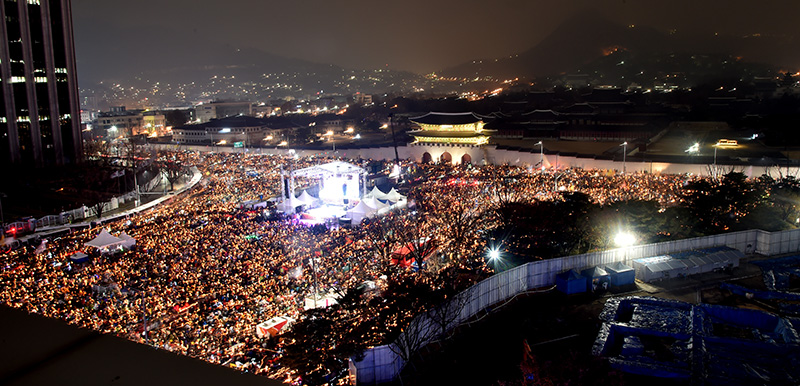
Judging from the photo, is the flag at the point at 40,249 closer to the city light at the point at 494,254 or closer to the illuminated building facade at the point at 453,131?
the city light at the point at 494,254

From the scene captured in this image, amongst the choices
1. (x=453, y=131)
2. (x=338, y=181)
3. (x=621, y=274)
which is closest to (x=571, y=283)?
(x=621, y=274)

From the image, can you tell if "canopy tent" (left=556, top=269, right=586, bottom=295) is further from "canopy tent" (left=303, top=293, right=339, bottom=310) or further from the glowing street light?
"canopy tent" (left=303, top=293, right=339, bottom=310)

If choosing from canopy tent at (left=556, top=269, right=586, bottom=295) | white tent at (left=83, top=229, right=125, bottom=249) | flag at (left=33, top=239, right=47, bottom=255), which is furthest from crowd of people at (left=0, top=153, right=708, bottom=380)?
canopy tent at (left=556, top=269, right=586, bottom=295)

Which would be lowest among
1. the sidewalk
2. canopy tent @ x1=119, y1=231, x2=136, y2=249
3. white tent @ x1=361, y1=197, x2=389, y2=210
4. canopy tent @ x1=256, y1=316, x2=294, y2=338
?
canopy tent @ x1=256, y1=316, x2=294, y2=338

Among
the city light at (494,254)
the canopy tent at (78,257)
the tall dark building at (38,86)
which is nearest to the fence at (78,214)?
the canopy tent at (78,257)

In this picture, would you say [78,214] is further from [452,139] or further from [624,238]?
[452,139]

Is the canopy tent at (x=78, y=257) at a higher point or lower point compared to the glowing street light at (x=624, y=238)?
higher
